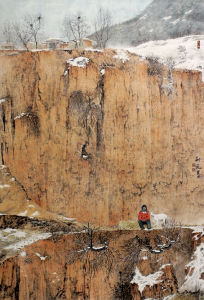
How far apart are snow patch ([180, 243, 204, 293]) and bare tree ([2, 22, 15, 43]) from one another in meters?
3.67

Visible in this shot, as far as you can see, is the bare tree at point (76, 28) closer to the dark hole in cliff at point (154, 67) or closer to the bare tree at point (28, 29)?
the bare tree at point (28, 29)

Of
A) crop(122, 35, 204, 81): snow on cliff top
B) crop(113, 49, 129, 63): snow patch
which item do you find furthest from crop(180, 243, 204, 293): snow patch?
crop(113, 49, 129, 63): snow patch

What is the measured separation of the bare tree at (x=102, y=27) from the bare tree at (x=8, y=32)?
3.80ft

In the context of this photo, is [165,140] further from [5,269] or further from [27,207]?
[5,269]

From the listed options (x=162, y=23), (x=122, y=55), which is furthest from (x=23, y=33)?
(x=162, y=23)

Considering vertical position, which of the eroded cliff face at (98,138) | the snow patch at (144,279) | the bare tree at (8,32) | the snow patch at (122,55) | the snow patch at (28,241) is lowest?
the snow patch at (144,279)

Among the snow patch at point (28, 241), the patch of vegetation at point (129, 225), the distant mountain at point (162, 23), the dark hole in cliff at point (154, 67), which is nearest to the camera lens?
the snow patch at point (28, 241)

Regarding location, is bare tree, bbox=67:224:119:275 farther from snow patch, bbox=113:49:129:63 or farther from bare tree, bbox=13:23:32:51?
Result: bare tree, bbox=13:23:32:51

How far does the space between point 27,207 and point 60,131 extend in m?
1.20

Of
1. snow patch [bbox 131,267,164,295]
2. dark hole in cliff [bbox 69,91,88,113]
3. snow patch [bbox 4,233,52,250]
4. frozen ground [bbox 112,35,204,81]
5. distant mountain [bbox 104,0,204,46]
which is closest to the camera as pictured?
snow patch [bbox 131,267,164,295]

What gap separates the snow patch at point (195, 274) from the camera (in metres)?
3.32

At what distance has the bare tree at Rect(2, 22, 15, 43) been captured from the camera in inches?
151

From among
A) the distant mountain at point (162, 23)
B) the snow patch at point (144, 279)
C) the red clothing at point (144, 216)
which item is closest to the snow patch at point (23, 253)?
the snow patch at point (144, 279)

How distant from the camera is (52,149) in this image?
436cm
